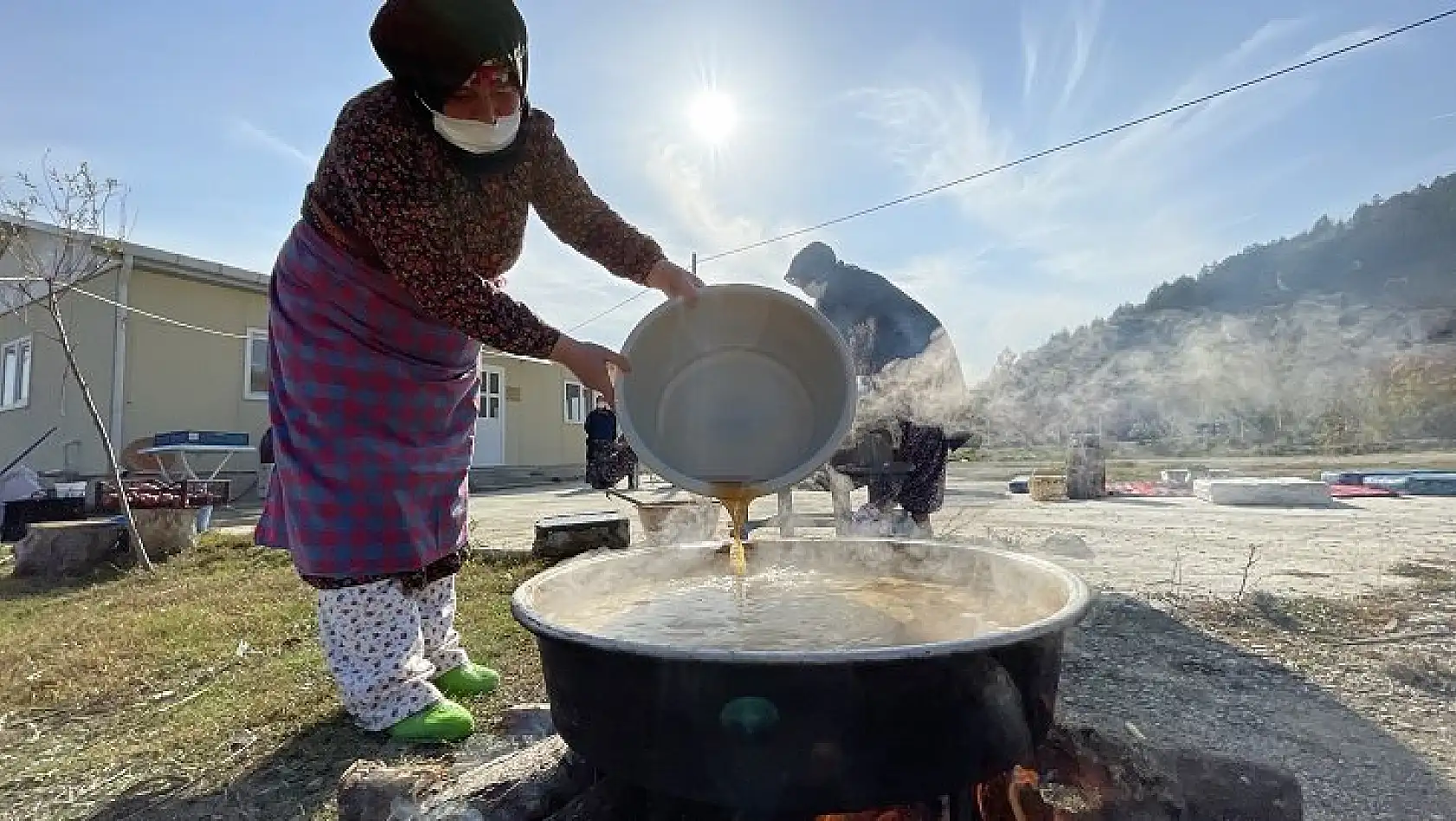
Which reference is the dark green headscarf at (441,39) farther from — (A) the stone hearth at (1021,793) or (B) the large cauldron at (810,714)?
(A) the stone hearth at (1021,793)

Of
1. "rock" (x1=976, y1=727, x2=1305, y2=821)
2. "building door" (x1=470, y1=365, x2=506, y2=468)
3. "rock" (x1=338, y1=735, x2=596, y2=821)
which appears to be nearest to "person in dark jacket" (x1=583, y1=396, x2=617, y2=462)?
"building door" (x1=470, y1=365, x2=506, y2=468)

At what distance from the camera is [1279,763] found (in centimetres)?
184

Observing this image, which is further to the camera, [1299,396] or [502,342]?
[1299,396]

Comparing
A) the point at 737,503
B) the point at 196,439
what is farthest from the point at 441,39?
the point at 196,439

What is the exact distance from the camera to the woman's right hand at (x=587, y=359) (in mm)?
1642

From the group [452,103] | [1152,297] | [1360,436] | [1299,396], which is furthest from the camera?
[1152,297]

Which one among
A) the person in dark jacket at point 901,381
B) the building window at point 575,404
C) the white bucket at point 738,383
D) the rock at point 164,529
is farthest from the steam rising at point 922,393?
the building window at point 575,404

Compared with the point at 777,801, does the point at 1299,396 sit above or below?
above

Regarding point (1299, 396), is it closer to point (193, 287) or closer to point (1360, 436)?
point (1360, 436)

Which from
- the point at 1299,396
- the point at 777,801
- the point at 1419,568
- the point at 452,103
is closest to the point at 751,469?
the point at 777,801

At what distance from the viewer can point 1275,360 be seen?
60.8 feet

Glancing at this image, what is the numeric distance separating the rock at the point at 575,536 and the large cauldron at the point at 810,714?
392cm

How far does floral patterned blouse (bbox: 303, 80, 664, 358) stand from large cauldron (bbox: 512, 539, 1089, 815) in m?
0.70

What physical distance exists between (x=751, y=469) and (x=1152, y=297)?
39.4 m
